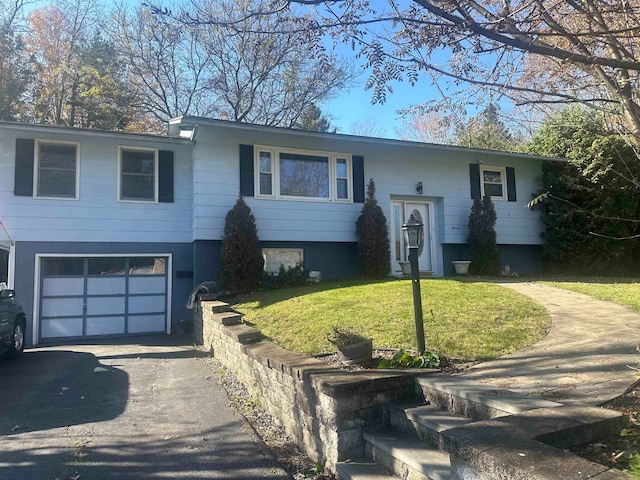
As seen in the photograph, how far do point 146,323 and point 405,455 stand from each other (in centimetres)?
1024

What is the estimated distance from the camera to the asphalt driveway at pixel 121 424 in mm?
3768

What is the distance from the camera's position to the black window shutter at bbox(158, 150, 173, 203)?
39.4ft

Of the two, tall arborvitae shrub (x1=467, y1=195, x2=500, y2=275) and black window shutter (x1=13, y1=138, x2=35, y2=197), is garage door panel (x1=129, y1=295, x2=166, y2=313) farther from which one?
tall arborvitae shrub (x1=467, y1=195, x2=500, y2=275)

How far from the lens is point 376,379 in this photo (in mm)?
3627

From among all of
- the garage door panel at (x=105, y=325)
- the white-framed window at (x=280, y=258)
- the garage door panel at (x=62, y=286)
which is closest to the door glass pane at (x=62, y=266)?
the garage door panel at (x=62, y=286)

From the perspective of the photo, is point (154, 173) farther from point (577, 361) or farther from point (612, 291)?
point (612, 291)

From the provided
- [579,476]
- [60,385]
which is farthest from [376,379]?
[60,385]

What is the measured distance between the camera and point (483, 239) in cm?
1310

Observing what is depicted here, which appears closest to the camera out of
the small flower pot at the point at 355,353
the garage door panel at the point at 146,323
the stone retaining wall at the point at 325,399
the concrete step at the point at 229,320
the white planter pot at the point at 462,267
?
the stone retaining wall at the point at 325,399

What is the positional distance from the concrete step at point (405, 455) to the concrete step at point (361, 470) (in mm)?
52

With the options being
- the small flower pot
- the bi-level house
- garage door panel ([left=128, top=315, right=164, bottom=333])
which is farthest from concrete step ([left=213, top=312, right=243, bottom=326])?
garage door panel ([left=128, top=315, right=164, bottom=333])

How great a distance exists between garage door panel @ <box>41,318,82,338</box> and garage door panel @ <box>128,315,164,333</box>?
48.1 inches

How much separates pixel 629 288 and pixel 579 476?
903 cm

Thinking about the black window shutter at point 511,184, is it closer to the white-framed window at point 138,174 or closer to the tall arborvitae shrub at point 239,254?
the tall arborvitae shrub at point 239,254
